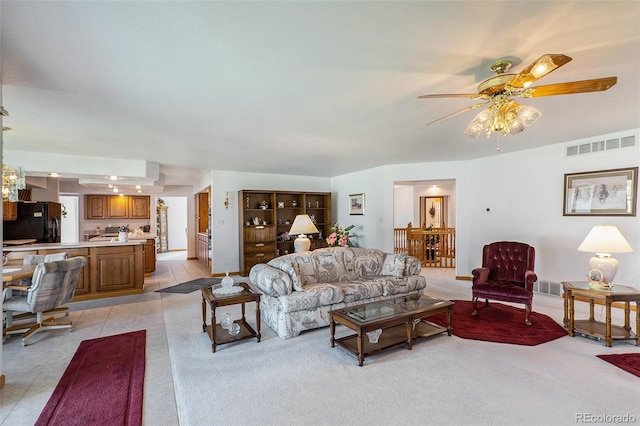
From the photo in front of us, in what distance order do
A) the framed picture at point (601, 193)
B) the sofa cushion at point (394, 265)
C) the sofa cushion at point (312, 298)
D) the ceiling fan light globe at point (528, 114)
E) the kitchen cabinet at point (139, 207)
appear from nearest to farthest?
the ceiling fan light globe at point (528, 114)
the sofa cushion at point (312, 298)
the framed picture at point (601, 193)
the sofa cushion at point (394, 265)
the kitchen cabinet at point (139, 207)

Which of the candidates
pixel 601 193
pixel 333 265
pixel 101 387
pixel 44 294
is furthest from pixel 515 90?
pixel 44 294

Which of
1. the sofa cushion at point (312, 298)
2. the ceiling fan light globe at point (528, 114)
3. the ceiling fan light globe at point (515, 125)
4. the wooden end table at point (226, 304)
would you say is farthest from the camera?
the sofa cushion at point (312, 298)

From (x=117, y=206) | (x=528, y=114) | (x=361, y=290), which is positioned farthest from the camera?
(x=117, y=206)

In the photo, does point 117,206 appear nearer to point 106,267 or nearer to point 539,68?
point 106,267

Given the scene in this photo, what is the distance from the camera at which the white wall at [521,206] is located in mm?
4281

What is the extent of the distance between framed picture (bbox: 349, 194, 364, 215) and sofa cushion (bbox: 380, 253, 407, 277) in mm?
2841

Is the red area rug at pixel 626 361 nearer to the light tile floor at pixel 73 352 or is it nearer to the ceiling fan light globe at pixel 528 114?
the ceiling fan light globe at pixel 528 114

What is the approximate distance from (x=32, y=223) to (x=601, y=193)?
10.2 meters

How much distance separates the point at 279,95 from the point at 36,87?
6.61 feet

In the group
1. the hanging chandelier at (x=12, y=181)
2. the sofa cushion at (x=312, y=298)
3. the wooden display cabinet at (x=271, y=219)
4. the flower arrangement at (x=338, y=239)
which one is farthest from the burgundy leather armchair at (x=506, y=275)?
the hanging chandelier at (x=12, y=181)

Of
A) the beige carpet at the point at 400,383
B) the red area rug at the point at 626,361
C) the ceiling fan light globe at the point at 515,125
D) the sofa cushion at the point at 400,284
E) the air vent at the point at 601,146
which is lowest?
the beige carpet at the point at 400,383

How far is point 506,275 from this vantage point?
14.2 ft

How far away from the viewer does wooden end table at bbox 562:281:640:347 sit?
303 centimetres

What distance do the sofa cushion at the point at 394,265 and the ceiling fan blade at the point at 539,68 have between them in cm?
280
